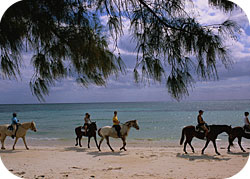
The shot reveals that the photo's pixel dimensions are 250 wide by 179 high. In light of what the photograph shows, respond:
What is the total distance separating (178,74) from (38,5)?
163 centimetres

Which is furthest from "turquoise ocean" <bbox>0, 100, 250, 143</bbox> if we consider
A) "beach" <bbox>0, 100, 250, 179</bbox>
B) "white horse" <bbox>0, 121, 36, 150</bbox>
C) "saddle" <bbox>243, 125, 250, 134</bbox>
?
"white horse" <bbox>0, 121, 36, 150</bbox>

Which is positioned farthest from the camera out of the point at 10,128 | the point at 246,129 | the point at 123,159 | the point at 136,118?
the point at 136,118

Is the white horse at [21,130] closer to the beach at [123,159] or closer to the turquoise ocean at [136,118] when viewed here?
the beach at [123,159]

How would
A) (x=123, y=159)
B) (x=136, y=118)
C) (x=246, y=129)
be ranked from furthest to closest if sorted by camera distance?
(x=136, y=118) → (x=246, y=129) → (x=123, y=159)

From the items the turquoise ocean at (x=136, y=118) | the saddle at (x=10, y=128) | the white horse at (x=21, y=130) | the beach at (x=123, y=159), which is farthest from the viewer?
the turquoise ocean at (x=136, y=118)

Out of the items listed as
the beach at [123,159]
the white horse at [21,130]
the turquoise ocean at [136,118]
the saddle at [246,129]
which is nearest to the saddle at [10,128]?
the white horse at [21,130]

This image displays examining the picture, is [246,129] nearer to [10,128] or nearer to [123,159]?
[123,159]

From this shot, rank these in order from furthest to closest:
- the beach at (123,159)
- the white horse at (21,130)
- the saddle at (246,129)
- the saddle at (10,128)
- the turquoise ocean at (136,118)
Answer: the turquoise ocean at (136,118) < the saddle at (10,128) < the white horse at (21,130) < the saddle at (246,129) < the beach at (123,159)

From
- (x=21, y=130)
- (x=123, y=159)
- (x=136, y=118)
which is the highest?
(x=21, y=130)

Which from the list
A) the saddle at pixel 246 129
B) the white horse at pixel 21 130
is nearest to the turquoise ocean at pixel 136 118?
the saddle at pixel 246 129

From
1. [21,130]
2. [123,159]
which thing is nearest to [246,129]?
[123,159]

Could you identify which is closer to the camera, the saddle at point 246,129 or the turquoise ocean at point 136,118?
the saddle at point 246,129

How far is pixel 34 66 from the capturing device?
2480mm

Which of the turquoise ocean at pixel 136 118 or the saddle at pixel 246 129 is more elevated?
the saddle at pixel 246 129
